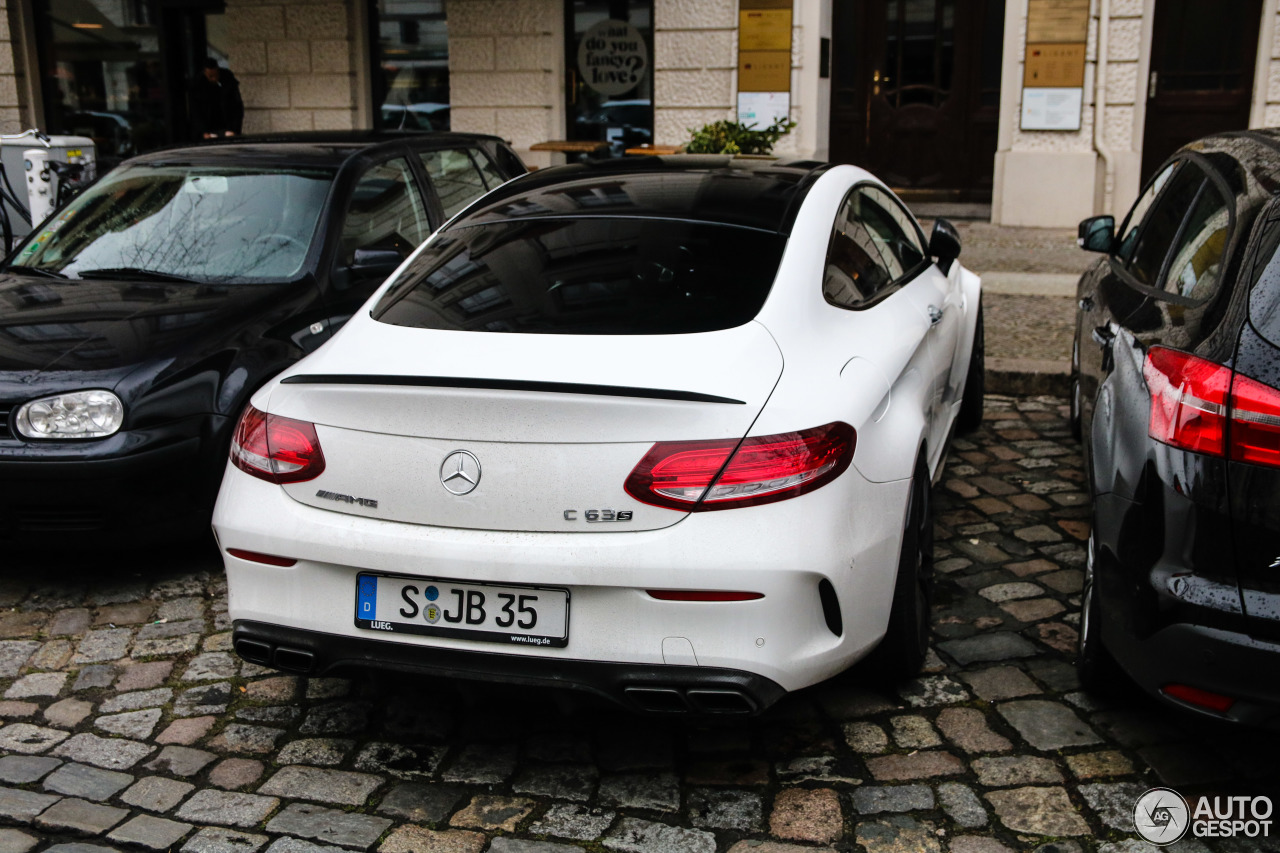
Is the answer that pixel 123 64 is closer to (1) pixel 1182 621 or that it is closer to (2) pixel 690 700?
(2) pixel 690 700

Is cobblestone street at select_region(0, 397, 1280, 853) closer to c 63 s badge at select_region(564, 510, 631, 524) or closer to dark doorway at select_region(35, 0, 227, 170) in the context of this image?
c 63 s badge at select_region(564, 510, 631, 524)

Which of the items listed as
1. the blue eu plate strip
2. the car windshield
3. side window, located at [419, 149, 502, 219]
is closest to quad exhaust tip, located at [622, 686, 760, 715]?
the blue eu plate strip

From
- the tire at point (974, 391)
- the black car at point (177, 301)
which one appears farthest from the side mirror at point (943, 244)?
the black car at point (177, 301)

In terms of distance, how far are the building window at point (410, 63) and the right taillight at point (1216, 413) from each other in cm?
1231

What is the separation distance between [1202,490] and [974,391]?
3.35m

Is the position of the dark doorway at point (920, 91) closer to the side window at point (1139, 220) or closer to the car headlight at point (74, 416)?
the side window at point (1139, 220)

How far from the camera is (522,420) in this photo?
9.16 feet

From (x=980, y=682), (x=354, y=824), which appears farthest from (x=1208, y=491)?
(x=354, y=824)

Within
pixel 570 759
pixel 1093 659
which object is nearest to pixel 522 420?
pixel 570 759

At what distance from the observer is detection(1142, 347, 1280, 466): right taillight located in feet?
8.55

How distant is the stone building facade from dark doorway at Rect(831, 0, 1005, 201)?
0.07ft

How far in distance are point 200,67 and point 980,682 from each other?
1403 cm

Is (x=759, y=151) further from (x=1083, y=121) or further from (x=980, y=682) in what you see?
(x=980, y=682)

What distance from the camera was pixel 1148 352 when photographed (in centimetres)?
323
